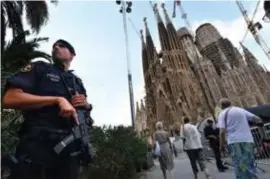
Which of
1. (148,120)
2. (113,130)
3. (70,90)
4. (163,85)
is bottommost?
(70,90)

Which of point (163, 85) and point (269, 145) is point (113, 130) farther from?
point (163, 85)

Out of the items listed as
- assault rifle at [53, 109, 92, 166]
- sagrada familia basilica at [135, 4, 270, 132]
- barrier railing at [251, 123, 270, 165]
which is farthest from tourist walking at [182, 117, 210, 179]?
sagrada familia basilica at [135, 4, 270, 132]

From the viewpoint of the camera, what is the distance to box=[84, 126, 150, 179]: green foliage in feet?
27.5

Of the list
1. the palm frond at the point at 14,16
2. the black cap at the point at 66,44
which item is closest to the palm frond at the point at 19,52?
the palm frond at the point at 14,16

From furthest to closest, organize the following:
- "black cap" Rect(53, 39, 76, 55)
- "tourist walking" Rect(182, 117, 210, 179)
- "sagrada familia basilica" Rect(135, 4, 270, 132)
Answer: "sagrada familia basilica" Rect(135, 4, 270, 132)
"tourist walking" Rect(182, 117, 210, 179)
"black cap" Rect(53, 39, 76, 55)

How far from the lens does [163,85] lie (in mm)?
61156

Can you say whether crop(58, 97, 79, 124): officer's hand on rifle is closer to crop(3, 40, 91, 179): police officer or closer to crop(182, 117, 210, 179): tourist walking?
crop(3, 40, 91, 179): police officer

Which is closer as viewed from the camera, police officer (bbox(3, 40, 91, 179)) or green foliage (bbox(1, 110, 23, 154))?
police officer (bbox(3, 40, 91, 179))

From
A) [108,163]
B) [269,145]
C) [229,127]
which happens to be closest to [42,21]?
[108,163]

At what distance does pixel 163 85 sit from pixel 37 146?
59636 mm

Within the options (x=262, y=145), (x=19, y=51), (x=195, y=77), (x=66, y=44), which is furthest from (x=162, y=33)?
(x=66, y=44)

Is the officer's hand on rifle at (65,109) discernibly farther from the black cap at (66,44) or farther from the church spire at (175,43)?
the church spire at (175,43)

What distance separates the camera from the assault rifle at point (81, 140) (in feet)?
6.10

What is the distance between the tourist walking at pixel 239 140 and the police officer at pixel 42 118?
4.07 metres
